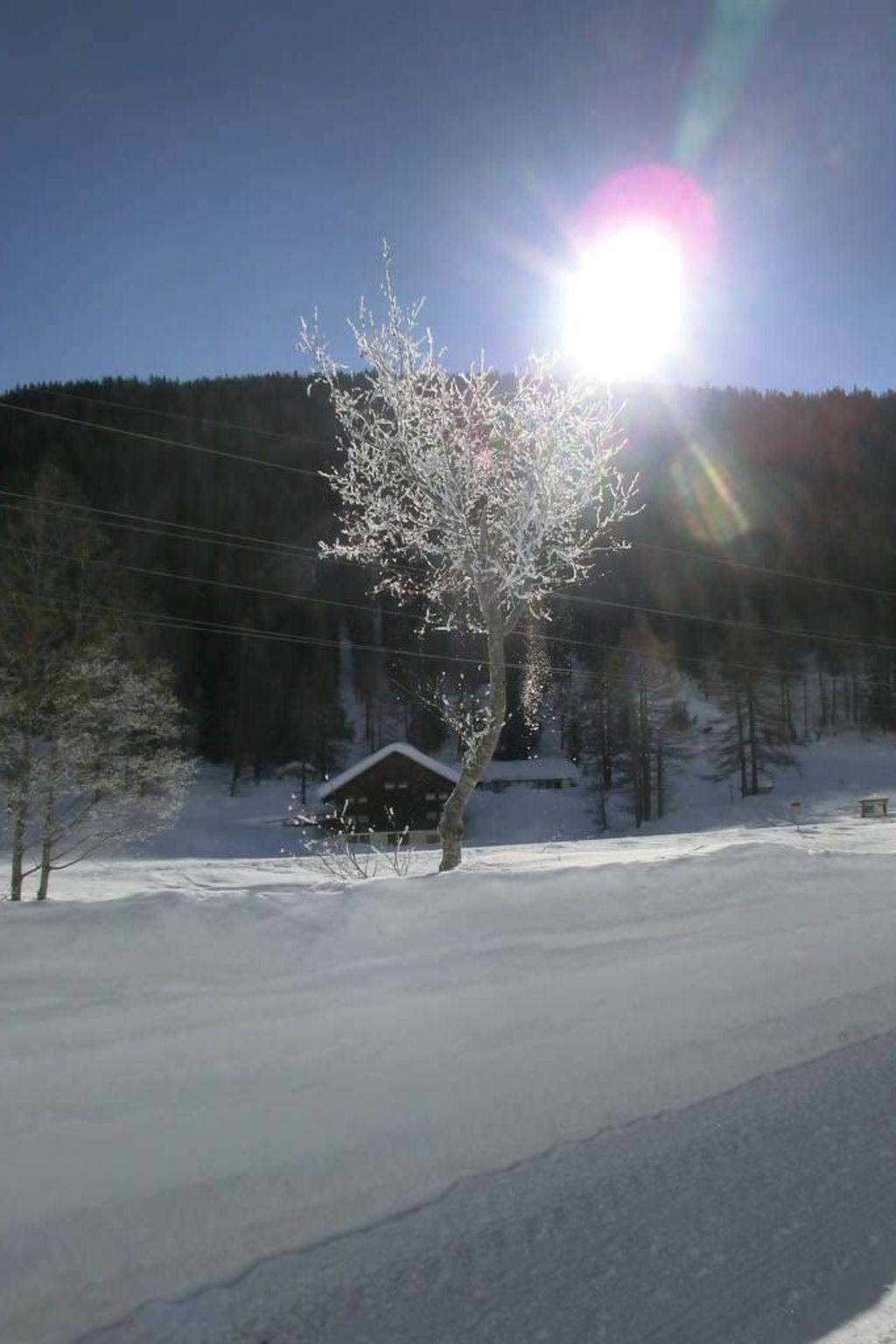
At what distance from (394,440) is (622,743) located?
43.2m

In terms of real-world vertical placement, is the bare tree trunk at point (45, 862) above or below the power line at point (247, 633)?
below

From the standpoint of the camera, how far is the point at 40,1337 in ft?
8.64

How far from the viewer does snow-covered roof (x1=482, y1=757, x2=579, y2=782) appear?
54.9 meters

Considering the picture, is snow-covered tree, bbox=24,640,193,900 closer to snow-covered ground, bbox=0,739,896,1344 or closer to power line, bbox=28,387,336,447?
power line, bbox=28,387,336,447

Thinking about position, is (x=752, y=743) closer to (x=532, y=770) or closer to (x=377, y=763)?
(x=532, y=770)

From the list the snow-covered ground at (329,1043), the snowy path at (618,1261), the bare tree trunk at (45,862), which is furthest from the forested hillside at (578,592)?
the snowy path at (618,1261)

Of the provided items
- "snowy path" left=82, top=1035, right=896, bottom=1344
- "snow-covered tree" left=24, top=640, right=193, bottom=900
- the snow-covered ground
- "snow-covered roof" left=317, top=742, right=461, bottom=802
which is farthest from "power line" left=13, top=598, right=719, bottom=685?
"snowy path" left=82, top=1035, right=896, bottom=1344

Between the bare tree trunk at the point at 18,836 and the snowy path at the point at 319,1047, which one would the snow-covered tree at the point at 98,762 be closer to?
the bare tree trunk at the point at 18,836

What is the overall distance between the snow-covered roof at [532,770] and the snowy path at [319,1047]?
49.2 m

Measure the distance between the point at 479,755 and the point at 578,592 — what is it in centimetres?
5446

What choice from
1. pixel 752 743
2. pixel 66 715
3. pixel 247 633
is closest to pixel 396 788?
pixel 247 633

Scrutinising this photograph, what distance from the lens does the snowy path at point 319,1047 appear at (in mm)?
2973

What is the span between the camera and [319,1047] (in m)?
3.74

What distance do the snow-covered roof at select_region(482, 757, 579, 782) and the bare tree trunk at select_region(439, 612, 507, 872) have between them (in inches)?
1762
